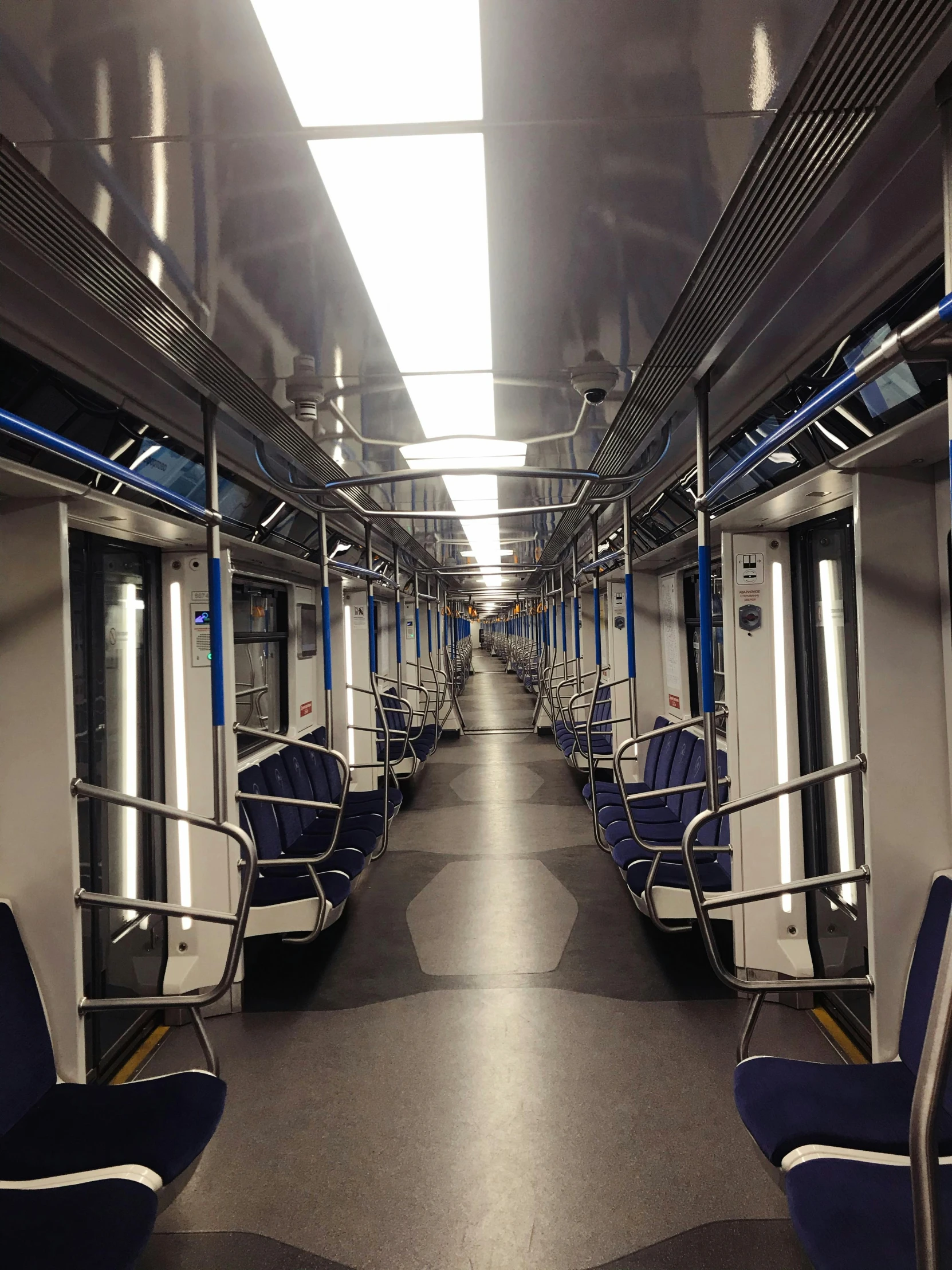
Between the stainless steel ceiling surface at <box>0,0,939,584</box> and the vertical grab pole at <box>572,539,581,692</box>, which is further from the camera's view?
the vertical grab pole at <box>572,539,581,692</box>

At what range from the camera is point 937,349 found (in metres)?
1.13

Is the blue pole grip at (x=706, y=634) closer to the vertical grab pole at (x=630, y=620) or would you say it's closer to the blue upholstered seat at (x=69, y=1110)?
the vertical grab pole at (x=630, y=620)

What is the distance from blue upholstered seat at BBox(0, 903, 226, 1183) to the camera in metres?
1.79

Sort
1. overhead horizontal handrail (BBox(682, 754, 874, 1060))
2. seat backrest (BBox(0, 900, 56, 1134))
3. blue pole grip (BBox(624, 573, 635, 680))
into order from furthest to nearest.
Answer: blue pole grip (BBox(624, 573, 635, 680))
overhead horizontal handrail (BBox(682, 754, 874, 1060))
seat backrest (BBox(0, 900, 56, 1134))

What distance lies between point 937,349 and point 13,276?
6.03 feet

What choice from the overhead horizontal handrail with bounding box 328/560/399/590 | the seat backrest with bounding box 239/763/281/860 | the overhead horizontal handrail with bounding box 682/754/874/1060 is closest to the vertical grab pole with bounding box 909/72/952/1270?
the overhead horizontal handrail with bounding box 682/754/874/1060

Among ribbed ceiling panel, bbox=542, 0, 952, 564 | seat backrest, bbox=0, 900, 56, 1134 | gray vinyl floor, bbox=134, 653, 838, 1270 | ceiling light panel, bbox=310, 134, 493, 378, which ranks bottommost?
gray vinyl floor, bbox=134, 653, 838, 1270

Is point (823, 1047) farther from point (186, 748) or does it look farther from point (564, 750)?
point (564, 750)

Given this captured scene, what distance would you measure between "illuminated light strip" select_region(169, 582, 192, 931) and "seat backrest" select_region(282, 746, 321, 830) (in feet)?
4.75

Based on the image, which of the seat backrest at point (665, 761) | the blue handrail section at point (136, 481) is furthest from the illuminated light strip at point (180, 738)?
the seat backrest at point (665, 761)

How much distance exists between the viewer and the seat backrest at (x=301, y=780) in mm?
4961

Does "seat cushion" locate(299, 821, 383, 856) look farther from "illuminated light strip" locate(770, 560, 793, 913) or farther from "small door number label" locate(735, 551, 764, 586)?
"small door number label" locate(735, 551, 764, 586)

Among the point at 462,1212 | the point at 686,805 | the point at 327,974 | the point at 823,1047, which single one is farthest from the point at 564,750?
the point at 462,1212

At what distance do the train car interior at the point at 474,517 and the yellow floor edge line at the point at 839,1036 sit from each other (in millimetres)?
13
